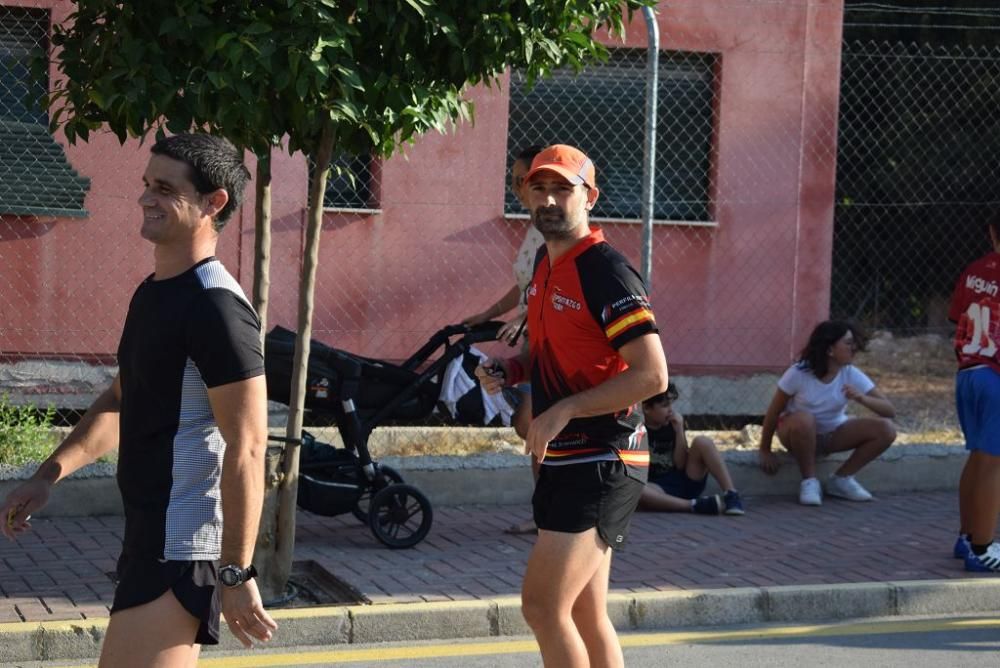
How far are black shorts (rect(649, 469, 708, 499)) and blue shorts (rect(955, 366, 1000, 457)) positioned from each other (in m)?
2.03

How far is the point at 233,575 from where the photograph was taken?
337cm

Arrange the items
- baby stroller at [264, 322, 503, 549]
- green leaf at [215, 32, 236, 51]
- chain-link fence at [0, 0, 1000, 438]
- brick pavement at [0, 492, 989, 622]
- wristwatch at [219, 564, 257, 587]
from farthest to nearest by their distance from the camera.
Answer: chain-link fence at [0, 0, 1000, 438] → baby stroller at [264, 322, 503, 549] → brick pavement at [0, 492, 989, 622] → green leaf at [215, 32, 236, 51] → wristwatch at [219, 564, 257, 587]

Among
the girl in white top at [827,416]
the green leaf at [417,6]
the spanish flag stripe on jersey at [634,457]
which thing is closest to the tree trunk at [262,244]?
the green leaf at [417,6]

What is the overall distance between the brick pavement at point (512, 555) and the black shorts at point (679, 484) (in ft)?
0.80

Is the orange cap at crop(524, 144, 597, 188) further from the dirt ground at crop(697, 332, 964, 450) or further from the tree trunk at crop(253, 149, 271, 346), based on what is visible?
the dirt ground at crop(697, 332, 964, 450)

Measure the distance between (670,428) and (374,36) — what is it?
381cm

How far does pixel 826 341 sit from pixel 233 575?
6.84m

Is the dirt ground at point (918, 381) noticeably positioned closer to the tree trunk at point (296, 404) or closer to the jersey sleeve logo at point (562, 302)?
the tree trunk at point (296, 404)

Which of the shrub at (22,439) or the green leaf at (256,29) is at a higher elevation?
the green leaf at (256,29)

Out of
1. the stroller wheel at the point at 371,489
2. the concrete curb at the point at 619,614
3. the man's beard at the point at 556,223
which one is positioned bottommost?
the concrete curb at the point at 619,614

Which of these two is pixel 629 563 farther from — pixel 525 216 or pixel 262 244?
pixel 525 216

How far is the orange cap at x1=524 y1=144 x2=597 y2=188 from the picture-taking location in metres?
4.57

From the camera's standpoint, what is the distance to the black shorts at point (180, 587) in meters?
3.38

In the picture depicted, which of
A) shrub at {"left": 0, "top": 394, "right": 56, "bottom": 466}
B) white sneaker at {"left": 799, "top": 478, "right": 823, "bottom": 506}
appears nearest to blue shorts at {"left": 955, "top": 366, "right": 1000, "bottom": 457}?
white sneaker at {"left": 799, "top": 478, "right": 823, "bottom": 506}
